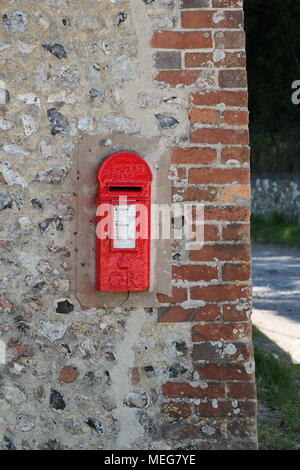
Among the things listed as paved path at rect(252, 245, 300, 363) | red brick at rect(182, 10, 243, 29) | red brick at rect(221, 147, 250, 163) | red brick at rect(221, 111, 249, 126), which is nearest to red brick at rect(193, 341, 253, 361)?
red brick at rect(221, 147, 250, 163)

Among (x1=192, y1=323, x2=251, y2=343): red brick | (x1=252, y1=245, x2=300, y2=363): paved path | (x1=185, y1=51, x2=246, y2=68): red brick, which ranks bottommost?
(x1=252, y1=245, x2=300, y2=363): paved path

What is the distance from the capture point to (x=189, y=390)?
3551mm

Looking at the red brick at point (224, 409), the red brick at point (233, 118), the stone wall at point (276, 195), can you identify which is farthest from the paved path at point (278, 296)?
the red brick at point (233, 118)

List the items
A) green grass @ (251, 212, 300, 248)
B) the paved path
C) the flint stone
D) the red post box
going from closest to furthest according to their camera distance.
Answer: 1. the red post box
2. the flint stone
3. the paved path
4. green grass @ (251, 212, 300, 248)

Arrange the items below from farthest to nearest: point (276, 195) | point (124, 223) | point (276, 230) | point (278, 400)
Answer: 1. point (276, 195)
2. point (276, 230)
3. point (278, 400)
4. point (124, 223)

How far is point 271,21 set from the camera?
1772cm

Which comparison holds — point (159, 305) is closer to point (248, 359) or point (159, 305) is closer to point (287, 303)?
point (248, 359)

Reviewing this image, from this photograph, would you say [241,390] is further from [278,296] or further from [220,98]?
[278,296]

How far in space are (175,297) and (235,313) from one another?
0.29 meters

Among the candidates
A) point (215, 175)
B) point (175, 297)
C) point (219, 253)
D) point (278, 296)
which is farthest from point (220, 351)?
point (278, 296)

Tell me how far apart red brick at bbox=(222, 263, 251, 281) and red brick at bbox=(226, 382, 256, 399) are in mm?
491

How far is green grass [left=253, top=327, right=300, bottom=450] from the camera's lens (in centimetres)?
464

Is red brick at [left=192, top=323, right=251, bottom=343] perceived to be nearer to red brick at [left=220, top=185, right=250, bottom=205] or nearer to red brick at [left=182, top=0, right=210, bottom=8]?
red brick at [left=220, top=185, right=250, bottom=205]

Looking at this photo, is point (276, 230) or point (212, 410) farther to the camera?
point (276, 230)
